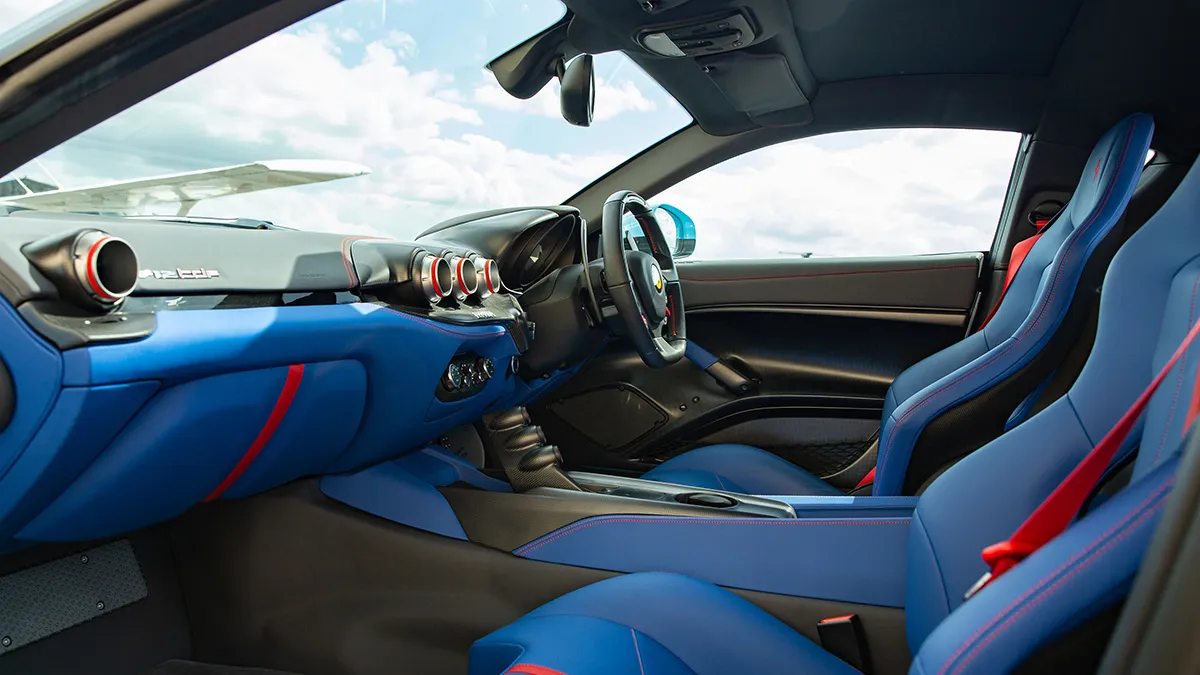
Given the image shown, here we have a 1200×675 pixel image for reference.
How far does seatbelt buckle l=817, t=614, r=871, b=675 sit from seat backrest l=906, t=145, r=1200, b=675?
152 millimetres

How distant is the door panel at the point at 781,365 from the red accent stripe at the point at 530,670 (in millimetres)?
1491

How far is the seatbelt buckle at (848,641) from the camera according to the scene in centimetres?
111

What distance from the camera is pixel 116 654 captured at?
4.34 feet

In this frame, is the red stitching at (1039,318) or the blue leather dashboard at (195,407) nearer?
the blue leather dashboard at (195,407)

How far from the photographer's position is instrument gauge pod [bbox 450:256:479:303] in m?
1.48

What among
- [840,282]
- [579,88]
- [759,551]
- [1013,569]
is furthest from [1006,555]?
[840,282]

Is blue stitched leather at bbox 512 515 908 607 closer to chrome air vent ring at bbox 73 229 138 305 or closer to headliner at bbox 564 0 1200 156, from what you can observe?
chrome air vent ring at bbox 73 229 138 305

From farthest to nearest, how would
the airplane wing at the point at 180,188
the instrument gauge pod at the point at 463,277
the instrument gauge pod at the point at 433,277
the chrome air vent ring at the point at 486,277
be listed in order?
the chrome air vent ring at the point at 486,277 < the instrument gauge pod at the point at 463,277 < the instrument gauge pod at the point at 433,277 < the airplane wing at the point at 180,188

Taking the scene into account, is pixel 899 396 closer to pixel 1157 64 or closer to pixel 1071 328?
pixel 1071 328

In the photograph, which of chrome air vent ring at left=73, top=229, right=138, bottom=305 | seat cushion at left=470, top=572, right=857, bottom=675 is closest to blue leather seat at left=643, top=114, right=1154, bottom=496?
seat cushion at left=470, top=572, right=857, bottom=675

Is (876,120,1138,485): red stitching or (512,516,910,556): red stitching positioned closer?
(512,516,910,556): red stitching

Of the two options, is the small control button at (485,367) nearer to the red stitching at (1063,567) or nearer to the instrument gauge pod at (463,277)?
the instrument gauge pod at (463,277)

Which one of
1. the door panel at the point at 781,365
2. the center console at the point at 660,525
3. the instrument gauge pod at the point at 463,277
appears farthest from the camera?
the door panel at the point at 781,365

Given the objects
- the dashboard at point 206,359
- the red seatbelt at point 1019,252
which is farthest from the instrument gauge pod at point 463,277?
the red seatbelt at point 1019,252
